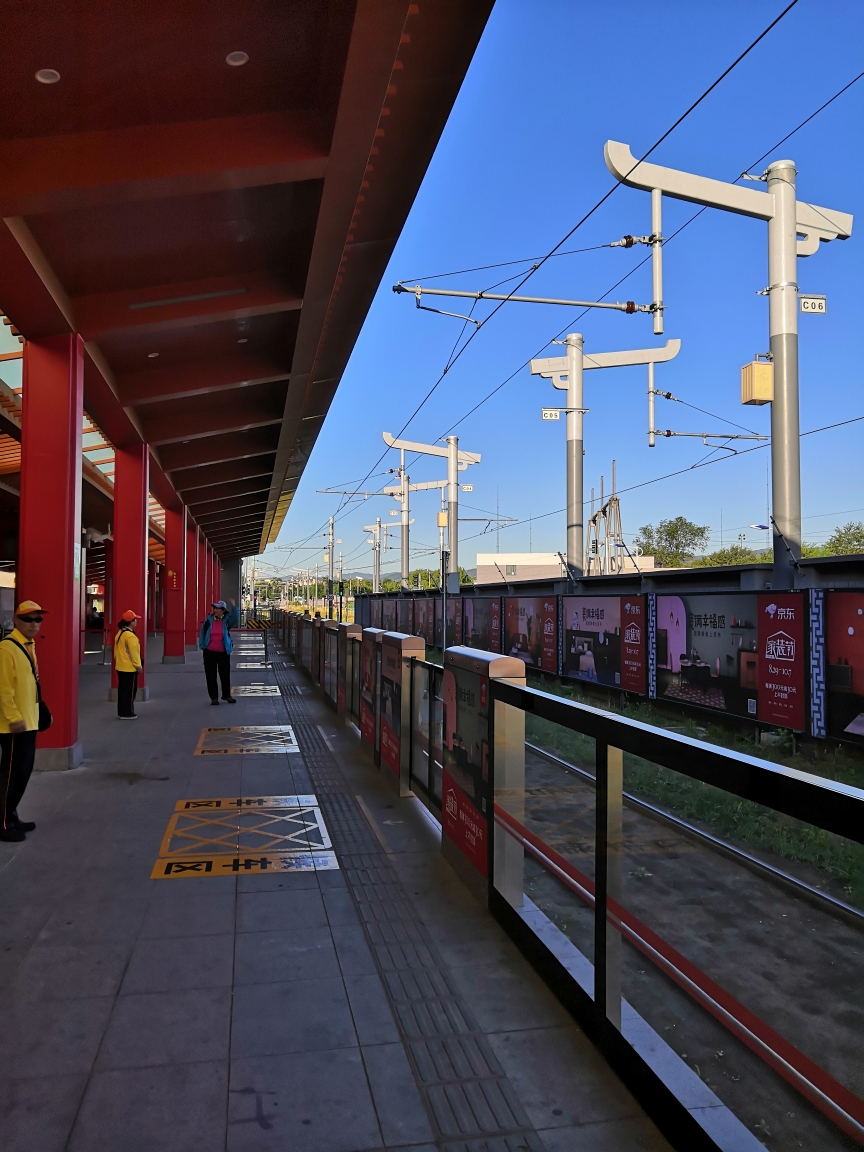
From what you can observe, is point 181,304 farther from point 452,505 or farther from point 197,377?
point 452,505

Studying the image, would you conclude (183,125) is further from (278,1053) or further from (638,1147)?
(638,1147)

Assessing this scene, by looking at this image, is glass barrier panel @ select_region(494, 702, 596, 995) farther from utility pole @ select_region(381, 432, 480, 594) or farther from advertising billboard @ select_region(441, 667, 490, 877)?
utility pole @ select_region(381, 432, 480, 594)

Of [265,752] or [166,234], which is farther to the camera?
[265,752]

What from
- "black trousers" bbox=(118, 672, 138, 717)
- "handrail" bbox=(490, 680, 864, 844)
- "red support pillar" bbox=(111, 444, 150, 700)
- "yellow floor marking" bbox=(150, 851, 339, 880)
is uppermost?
"red support pillar" bbox=(111, 444, 150, 700)

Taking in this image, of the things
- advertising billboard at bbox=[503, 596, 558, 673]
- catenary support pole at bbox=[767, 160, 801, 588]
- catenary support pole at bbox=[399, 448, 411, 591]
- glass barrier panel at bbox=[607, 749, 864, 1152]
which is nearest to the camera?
glass barrier panel at bbox=[607, 749, 864, 1152]

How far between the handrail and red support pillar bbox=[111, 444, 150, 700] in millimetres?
12168

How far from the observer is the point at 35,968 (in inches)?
157

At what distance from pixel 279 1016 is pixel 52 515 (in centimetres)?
676

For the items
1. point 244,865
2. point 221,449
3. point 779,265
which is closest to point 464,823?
point 244,865

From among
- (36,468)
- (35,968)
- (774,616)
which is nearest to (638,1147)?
Result: (35,968)

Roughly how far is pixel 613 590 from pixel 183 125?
42.6 ft

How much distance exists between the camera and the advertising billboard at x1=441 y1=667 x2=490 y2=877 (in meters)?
4.78

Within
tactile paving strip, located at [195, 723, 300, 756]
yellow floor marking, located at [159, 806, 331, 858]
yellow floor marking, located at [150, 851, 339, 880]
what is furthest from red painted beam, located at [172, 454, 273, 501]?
yellow floor marking, located at [150, 851, 339, 880]

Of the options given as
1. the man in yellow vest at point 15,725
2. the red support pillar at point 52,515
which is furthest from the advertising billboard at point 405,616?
the man in yellow vest at point 15,725
